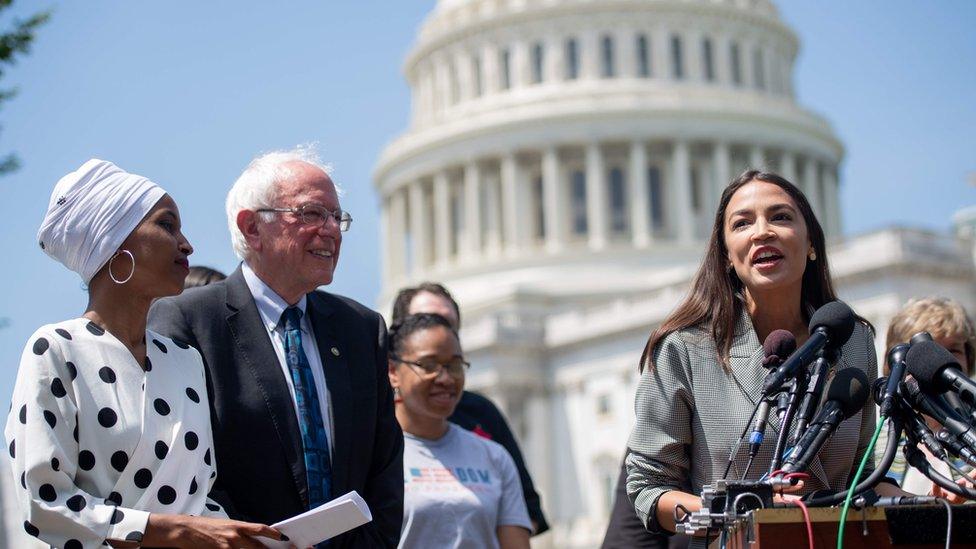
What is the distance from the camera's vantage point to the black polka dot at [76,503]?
18.6ft

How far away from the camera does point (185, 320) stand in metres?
7.08

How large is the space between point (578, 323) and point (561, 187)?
12.0 meters

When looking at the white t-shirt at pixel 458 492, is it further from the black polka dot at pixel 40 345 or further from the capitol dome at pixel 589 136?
the capitol dome at pixel 589 136

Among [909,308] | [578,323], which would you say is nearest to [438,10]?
[578,323]

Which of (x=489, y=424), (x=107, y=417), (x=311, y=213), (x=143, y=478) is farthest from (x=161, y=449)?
(x=489, y=424)

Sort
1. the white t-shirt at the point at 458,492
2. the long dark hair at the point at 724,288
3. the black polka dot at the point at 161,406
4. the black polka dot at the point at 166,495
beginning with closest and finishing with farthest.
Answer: the black polka dot at the point at 166,495, the black polka dot at the point at 161,406, the long dark hair at the point at 724,288, the white t-shirt at the point at 458,492

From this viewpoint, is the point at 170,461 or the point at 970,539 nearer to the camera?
the point at 970,539

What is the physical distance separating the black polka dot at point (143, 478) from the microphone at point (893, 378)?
2.60m

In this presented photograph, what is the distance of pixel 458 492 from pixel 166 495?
3233 mm

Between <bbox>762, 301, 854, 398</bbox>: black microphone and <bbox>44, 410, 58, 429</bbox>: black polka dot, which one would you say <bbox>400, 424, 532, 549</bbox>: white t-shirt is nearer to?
<bbox>44, 410, 58, 429</bbox>: black polka dot

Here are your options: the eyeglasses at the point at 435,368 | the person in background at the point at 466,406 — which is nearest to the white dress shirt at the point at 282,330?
the eyeglasses at the point at 435,368

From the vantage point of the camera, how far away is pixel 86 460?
5812mm

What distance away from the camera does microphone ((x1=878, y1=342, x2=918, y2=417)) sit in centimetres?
521

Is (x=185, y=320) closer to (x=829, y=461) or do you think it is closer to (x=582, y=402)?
(x=829, y=461)
